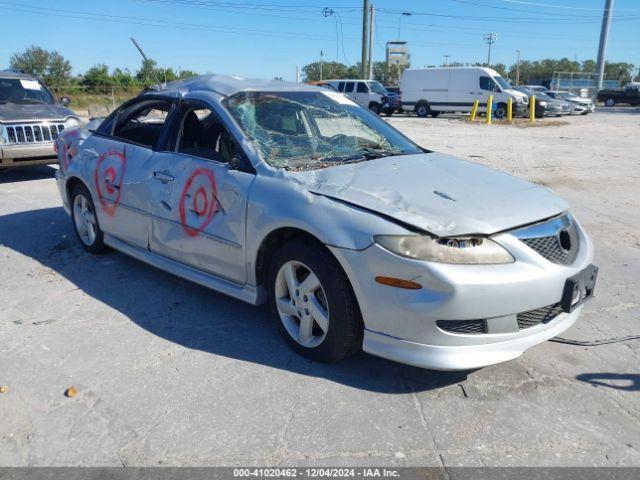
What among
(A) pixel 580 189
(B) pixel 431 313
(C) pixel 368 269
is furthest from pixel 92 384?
(A) pixel 580 189

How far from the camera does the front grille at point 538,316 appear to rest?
9.64 feet

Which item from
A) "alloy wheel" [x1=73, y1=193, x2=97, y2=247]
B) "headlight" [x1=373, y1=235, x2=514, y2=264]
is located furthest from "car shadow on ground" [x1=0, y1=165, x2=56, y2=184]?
"headlight" [x1=373, y1=235, x2=514, y2=264]

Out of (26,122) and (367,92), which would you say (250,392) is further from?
(367,92)

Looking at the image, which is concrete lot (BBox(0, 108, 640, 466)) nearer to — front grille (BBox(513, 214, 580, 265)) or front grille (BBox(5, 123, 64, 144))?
front grille (BBox(513, 214, 580, 265))

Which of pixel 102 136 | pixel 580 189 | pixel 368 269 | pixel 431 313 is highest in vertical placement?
pixel 102 136

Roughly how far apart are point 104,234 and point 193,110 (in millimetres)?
1593

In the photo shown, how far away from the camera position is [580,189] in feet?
29.0

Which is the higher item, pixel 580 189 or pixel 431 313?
pixel 431 313

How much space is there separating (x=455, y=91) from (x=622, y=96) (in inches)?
786

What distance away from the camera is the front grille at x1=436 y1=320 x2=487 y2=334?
2.82 m

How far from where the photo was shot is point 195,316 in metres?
4.05

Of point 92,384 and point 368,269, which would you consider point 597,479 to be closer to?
point 368,269

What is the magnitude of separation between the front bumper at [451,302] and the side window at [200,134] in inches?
61.8

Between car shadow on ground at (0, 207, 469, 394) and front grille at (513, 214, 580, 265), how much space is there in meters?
0.86
